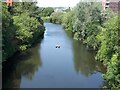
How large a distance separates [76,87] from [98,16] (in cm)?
2286

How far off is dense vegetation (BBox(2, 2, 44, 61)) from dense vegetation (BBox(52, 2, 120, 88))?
8530 mm

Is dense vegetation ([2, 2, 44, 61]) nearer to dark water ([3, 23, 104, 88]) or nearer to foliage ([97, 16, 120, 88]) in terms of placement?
dark water ([3, 23, 104, 88])

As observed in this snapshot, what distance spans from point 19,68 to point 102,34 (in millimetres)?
10044

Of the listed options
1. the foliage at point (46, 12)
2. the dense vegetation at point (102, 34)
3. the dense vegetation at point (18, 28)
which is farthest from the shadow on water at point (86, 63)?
the foliage at point (46, 12)

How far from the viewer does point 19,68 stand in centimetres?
3325

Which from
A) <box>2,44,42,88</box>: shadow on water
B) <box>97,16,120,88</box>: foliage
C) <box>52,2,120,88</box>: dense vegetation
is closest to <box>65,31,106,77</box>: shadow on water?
<box>52,2,120,88</box>: dense vegetation

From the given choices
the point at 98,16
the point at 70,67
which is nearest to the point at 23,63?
the point at 70,67

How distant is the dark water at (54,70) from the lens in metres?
27.5

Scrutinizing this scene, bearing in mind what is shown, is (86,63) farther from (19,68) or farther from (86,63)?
(19,68)

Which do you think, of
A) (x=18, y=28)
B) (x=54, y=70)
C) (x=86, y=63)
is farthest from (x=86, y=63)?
(x=18, y=28)

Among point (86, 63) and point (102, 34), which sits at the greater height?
point (102, 34)

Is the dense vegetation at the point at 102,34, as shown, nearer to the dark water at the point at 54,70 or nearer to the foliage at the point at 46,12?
the dark water at the point at 54,70

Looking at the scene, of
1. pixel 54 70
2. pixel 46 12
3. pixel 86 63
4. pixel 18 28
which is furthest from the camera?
pixel 46 12

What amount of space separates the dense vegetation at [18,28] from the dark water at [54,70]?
1.55 m
